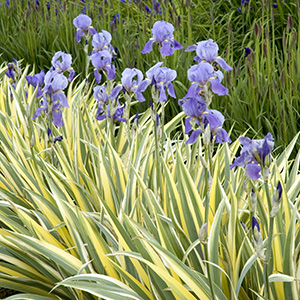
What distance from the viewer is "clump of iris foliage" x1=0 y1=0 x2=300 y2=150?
255 cm

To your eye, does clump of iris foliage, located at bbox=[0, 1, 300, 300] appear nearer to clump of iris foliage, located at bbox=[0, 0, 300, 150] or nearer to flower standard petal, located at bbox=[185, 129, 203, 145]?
flower standard petal, located at bbox=[185, 129, 203, 145]

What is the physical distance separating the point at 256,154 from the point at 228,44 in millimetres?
2011

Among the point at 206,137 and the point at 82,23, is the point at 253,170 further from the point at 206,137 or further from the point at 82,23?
the point at 82,23

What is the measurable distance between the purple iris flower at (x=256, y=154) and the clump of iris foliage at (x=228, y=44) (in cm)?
139

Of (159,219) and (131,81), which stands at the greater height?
(131,81)

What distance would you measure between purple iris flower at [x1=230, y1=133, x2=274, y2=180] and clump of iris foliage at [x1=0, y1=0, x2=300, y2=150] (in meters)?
1.39

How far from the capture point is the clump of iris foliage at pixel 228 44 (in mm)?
2555

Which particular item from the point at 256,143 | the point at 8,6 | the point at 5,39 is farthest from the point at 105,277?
the point at 8,6

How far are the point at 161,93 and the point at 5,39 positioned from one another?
3.35 m

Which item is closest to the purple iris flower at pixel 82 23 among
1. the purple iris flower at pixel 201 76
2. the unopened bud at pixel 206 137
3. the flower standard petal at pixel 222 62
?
the flower standard petal at pixel 222 62

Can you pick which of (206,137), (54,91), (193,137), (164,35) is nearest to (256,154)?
(206,137)

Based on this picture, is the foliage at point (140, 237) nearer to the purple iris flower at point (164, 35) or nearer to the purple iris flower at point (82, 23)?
the purple iris flower at point (164, 35)

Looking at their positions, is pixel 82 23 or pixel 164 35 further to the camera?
pixel 82 23

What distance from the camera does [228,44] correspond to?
2.81 metres
